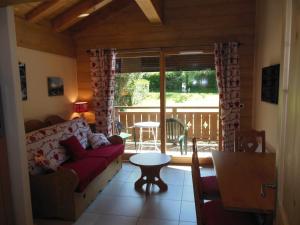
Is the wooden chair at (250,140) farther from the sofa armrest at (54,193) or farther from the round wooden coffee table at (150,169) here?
the sofa armrest at (54,193)

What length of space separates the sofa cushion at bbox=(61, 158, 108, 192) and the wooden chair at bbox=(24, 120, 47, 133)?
0.74 m

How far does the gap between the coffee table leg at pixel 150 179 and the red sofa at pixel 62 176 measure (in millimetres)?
514

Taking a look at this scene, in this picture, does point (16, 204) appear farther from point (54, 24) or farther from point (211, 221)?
point (54, 24)

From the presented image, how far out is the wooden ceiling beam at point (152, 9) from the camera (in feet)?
10.3

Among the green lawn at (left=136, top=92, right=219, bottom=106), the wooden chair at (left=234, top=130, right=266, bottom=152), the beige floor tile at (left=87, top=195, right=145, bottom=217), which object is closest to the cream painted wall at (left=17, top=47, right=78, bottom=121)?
the green lawn at (left=136, top=92, right=219, bottom=106)

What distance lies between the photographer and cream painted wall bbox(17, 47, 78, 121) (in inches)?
134

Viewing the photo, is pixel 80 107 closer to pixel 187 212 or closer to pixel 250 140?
pixel 187 212

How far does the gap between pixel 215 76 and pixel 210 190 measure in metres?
2.40

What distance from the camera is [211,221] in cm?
176

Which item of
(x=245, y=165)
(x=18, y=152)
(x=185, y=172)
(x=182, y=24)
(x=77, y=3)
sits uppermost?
(x=77, y=3)

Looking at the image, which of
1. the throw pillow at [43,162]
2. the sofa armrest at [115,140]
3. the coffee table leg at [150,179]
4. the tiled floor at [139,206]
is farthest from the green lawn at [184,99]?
the throw pillow at [43,162]

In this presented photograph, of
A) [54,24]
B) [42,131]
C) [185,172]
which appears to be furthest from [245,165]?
[54,24]

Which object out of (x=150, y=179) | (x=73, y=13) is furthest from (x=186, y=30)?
(x=150, y=179)

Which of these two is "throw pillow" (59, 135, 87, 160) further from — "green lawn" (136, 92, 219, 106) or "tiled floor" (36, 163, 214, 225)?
"green lawn" (136, 92, 219, 106)
